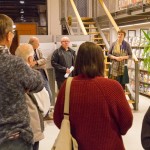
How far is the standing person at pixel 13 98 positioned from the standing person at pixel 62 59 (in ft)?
12.3

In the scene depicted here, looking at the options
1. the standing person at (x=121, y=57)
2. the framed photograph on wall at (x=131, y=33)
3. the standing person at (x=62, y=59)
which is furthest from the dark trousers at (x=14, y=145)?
the framed photograph on wall at (x=131, y=33)

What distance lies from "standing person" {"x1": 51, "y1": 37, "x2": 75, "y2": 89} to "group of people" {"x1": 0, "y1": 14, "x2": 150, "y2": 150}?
3.13 m

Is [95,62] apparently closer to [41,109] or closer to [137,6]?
[41,109]

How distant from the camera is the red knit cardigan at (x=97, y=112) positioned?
1730mm

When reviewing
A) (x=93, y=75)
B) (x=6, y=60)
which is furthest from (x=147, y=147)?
(x=6, y=60)

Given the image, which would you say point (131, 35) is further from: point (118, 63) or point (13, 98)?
point (13, 98)

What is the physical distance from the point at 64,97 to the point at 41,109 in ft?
→ 1.50

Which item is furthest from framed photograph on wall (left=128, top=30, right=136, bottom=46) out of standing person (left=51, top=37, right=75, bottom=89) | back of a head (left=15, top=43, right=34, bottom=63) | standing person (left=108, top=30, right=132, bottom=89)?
back of a head (left=15, top=43, right=34, bottom=63)

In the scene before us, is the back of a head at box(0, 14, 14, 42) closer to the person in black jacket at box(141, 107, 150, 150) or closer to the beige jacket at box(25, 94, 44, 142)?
the beige jacket at box(25, 94, 44, 142)

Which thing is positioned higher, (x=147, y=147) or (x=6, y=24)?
(x=6, y=24)

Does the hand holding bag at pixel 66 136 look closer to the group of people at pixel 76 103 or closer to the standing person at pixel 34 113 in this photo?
the group of people at pixel 76 103

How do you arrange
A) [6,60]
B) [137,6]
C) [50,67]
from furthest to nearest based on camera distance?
[137,6] < [50,67] < [6,60]

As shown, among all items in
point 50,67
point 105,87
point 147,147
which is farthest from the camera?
point 50,67

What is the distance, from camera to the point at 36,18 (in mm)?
12914
